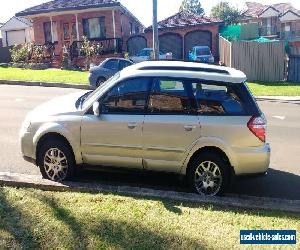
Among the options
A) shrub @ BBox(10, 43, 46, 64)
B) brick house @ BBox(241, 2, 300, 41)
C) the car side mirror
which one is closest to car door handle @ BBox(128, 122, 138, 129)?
the car side mirror

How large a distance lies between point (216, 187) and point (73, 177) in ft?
7.27

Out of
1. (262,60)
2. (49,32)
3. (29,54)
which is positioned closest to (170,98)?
(262,60)

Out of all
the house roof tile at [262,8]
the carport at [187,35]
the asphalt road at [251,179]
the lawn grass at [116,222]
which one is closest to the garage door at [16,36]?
the carport at [187,35]

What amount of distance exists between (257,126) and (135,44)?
27.0 m

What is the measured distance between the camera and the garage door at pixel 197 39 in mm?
33500

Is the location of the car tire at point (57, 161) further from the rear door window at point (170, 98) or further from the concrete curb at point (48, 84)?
the concrete curb at point (48, 84)

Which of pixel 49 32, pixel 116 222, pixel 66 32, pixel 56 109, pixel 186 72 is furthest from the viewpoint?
pixel 49 32

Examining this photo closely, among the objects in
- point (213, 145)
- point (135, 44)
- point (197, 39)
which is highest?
point (197, 39)

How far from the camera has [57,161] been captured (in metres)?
6.17

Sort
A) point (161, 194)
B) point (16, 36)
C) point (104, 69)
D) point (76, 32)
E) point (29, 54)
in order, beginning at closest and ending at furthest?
point (161, 194), point (104, 69), point (29, 54), point (76, 32), point (16, 36)

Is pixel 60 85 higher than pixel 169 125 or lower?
lower

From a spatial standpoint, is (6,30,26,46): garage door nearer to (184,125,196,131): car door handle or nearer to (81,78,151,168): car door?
(81,78,151,168): car door

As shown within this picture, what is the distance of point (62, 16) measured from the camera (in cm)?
2988

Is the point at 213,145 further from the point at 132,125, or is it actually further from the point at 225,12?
the point at 225,12
